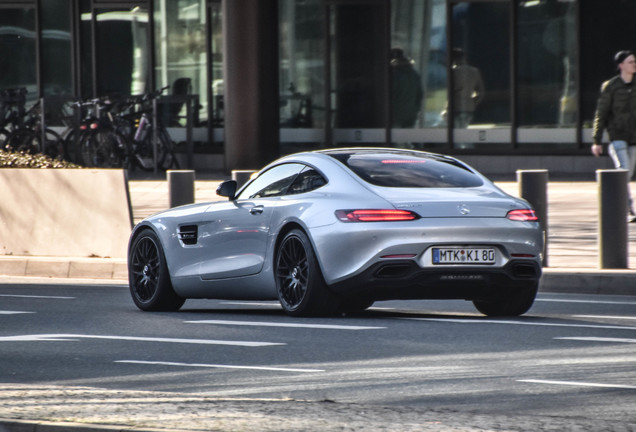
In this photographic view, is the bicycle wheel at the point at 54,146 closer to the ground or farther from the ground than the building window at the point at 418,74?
closer to the ground

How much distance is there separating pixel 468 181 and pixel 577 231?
246 inches

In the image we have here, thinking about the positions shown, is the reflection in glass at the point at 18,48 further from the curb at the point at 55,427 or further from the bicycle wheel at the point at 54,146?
the curb at the point at 55,427

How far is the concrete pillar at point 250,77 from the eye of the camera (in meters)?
24.3

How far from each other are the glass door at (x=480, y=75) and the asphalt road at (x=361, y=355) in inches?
517

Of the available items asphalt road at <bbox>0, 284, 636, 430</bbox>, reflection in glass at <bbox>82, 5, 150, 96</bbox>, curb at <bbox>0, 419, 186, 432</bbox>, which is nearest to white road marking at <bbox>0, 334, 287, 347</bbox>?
asphalt road at <bbox>0, 284, 636, 430</bbox>

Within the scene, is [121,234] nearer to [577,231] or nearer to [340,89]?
[577,231]

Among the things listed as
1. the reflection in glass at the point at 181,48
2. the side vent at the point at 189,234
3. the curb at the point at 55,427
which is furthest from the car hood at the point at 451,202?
the reflection in glass at the point at 181,48

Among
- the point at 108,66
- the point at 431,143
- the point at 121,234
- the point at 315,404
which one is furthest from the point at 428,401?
the point at 108,66

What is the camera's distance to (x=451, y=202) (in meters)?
9.92

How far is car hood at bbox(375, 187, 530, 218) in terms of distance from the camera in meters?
9.85

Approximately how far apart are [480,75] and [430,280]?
15.6m

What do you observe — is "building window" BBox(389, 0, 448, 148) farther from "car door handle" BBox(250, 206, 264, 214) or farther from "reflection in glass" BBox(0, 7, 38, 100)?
"car door handle" BBox(250, 206, 264, 214)

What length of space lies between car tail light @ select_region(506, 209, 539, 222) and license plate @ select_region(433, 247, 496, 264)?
0.28m

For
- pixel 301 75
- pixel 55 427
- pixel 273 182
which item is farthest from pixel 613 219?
pixel 301 75
